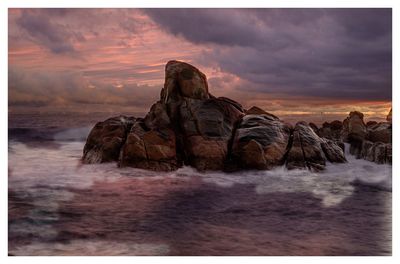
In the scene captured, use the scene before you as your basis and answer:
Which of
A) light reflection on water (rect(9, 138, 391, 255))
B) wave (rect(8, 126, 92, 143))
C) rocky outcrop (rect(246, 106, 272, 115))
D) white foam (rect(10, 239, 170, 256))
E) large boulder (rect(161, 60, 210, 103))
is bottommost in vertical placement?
white foam (rect(10, 239, 170, 256))

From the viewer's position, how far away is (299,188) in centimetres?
955

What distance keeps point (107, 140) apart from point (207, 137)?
275 centimetres

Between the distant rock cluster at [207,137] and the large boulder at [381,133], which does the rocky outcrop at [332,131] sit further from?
the large boulder at [381,133]

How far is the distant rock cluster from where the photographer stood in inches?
449

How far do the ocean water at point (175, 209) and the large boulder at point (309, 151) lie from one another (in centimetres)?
88

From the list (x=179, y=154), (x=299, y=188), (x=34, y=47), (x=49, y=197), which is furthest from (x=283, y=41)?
(x=49, y=197)

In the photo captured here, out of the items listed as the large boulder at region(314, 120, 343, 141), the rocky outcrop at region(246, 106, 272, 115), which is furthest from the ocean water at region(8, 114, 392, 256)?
the rocky outcrop at region(246, 106, 272, 115)

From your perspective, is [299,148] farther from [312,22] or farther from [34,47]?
[34,47]

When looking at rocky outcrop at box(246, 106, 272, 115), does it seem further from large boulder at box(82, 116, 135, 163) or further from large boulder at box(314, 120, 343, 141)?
large boulder at box(82, 116, 135, 163)

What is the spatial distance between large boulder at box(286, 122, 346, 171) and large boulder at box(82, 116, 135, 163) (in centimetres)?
452

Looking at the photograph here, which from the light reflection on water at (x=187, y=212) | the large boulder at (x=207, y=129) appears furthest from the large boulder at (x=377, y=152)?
the large boulder at (x=207, y=129)

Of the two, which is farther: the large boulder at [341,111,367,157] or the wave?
the large boulder at [341,111,367,157]

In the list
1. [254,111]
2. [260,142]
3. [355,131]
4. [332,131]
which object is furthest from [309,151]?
[332,131]

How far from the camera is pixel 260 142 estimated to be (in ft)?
39.2
